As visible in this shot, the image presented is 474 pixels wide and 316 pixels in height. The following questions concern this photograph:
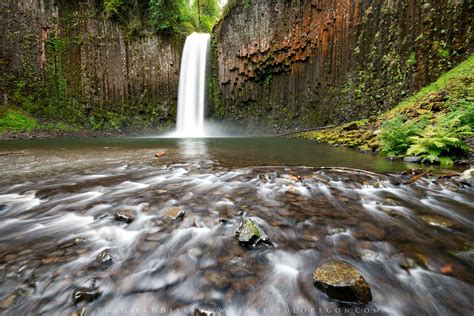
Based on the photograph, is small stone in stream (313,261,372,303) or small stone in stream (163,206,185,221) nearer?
small stone in stream (313,261,372,303)

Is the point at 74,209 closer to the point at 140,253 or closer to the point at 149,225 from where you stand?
the point at 149,225

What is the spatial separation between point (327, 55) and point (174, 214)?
16110mm

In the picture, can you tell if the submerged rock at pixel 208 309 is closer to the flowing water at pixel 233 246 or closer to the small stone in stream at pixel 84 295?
the flowing water at pixel 233 246

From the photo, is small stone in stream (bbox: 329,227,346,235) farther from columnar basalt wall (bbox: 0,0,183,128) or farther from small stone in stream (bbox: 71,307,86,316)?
columnar basalt wall (bbox: 0,0,183,128)

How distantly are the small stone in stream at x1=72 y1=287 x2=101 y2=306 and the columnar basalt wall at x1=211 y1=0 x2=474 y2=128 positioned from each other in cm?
1315

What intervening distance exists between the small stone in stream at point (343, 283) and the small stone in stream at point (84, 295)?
1.39m

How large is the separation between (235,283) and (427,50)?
13.2 meters

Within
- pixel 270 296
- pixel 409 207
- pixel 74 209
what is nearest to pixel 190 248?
pixel 270 296

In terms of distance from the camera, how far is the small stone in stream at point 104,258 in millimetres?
1812

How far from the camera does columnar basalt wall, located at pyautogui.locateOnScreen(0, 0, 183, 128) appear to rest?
2056 centimetres

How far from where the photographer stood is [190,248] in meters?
2.04

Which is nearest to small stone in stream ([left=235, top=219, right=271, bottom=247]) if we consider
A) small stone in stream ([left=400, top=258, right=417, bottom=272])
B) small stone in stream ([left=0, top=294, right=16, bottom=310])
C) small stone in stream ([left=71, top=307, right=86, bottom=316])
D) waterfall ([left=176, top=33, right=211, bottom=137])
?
small stone in stream ([left=400, top=258, right=417, bottom=272])

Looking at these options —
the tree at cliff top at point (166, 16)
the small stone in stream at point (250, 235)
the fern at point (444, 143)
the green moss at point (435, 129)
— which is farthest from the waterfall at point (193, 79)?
the small stone in stream at point (250, 235)

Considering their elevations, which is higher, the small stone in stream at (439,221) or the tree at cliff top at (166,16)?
the tree at cliff top at (166,16)
